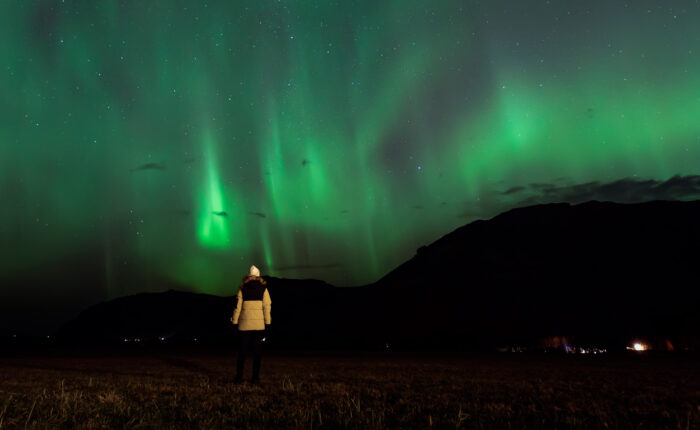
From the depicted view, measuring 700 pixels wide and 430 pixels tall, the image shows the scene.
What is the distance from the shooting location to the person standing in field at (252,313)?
31.6ft

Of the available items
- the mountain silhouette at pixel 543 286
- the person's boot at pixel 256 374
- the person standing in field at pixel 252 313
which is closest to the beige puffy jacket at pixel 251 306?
the person standing in field at pixel 252 313

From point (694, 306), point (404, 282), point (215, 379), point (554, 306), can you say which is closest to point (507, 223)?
point (404, 282)

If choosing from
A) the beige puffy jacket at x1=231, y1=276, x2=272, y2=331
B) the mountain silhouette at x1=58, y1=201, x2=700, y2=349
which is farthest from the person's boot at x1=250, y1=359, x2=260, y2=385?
the mountain silhouette at x1=58, y1=201, x2=700, y2=349

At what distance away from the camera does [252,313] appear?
9.70 meters

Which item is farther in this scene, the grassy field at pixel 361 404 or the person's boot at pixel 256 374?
the person's boot at pixel 256 374

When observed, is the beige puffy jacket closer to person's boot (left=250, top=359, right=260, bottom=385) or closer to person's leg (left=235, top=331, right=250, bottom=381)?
person's leg (left=235, top=331, right=250, bottom=381)

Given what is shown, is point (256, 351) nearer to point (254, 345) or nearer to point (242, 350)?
point (254, 345)

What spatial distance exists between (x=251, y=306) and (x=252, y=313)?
13cm

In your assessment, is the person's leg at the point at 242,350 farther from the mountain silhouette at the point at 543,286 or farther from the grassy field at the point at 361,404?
the mountain silhouette at the point at 543,286

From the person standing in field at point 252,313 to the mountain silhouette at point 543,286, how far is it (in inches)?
2195

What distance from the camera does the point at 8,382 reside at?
10.2m

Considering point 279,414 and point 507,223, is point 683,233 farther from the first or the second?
point 279,414

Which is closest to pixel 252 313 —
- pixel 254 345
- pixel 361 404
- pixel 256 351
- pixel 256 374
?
pixel 254 345

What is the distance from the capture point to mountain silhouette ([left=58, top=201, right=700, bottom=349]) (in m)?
84.8
